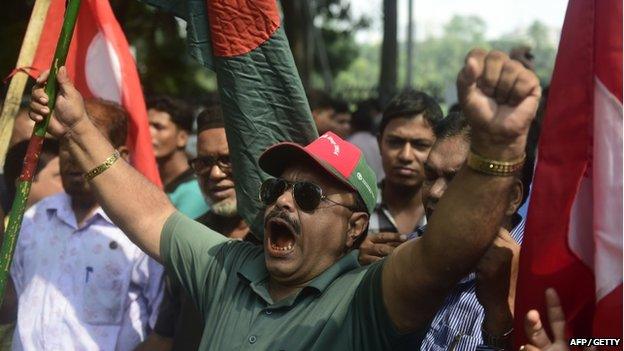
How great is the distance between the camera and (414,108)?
19.3 ft

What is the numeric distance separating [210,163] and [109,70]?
2.26 ft

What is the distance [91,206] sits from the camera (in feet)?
15.6

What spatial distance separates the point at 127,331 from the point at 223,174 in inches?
33.6

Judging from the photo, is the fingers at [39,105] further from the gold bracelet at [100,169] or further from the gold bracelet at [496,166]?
the gold bracelet at [496,166]

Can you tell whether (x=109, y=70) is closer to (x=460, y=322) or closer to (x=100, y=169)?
(x=100, y=169)

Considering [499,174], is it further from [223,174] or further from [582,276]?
[223,174]

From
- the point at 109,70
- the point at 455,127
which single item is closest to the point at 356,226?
the point at 455,127

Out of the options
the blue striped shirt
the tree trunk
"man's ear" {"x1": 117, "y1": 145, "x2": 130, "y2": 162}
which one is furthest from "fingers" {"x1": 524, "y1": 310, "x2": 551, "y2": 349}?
the tree trunk

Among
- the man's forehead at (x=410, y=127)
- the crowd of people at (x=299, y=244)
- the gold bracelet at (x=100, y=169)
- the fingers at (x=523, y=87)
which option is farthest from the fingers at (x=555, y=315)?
the man's forehead at (x=410, y=127)

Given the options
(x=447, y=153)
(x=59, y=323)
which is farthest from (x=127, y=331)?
(x=447, y=153)

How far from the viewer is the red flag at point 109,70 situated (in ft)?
17.2

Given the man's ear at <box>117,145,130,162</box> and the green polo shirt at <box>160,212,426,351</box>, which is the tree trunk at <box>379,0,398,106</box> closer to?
the man's ear at <box>117,145,130,162</box>

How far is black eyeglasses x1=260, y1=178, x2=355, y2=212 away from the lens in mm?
3451

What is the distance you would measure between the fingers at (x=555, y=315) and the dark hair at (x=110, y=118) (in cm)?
250
